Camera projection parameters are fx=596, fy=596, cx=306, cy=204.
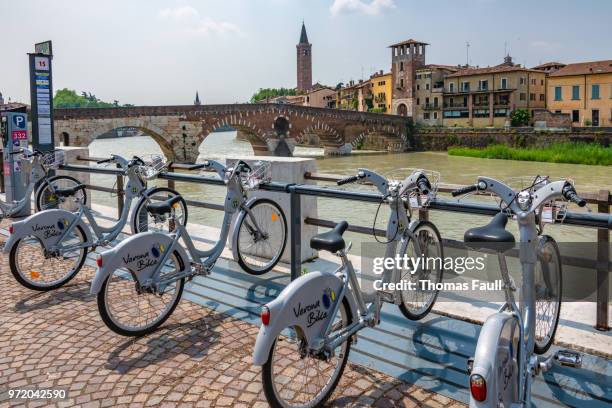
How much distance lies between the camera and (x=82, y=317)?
11.7 ft

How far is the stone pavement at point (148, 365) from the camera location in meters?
2.54

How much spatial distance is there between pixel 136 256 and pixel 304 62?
9617 cm

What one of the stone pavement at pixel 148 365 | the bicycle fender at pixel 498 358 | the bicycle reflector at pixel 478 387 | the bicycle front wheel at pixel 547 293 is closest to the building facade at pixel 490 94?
the bicycle front wheel at pixel 547 293

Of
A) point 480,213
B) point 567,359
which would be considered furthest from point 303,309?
point 480,213

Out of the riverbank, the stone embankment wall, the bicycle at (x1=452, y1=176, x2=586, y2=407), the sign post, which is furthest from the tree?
the bicycle at (x1=452, y1=176, x2=586, y2=407)

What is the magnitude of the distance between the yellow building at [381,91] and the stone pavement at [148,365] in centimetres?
5986

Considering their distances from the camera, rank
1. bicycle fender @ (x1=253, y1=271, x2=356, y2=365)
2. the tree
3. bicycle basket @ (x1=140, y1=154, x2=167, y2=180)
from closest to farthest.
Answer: bicycle fender @ (x1=253, y1=271, x2=356, y2=365)
bicycle basket @ (x1=140, y1=154, x2=167, y2=180)
the tree

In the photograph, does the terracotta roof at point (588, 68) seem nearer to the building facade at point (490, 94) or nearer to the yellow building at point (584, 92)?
the yellow building at point (584, 92)

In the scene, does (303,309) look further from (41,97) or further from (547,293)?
(41,97)

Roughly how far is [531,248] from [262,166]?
2303 millimetres

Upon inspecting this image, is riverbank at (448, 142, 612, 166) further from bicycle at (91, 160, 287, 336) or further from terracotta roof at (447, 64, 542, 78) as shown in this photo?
bicycle at (91, 160, 287, 336)

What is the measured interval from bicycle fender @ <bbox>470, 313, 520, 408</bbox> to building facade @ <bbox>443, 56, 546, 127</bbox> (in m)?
50.2

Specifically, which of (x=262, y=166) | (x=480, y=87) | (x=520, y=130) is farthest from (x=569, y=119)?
(x=262, y=166)

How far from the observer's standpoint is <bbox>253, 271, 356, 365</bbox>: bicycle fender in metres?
2.17
